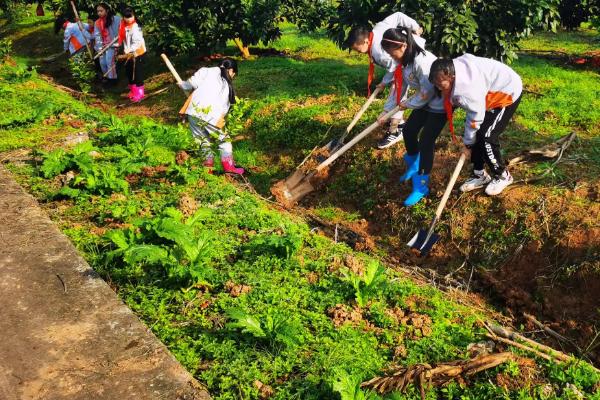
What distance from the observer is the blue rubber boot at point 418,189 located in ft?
18.4

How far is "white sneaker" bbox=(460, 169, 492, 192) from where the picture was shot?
17.9 ft

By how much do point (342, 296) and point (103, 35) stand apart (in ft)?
29.7

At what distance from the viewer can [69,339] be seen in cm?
322

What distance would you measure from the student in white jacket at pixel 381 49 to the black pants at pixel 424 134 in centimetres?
62

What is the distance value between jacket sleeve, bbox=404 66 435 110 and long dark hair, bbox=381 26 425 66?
145 millimetres

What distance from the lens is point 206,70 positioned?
6.27 metres

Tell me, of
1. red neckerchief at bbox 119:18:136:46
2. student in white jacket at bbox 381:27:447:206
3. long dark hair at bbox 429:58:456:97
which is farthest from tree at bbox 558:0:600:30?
red neckerchief at bbox 119:18:136:46

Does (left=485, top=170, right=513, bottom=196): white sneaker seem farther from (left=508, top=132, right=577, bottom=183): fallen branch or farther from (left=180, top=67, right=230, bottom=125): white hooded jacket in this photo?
(left=180, top=67, right=230, bottom=125): white hooded jacket

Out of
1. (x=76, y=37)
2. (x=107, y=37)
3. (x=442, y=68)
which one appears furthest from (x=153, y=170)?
(x=76, y=37)

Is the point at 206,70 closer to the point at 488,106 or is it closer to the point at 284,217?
the point at 284,217

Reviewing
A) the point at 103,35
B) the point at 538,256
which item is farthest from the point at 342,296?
the point at 103,35

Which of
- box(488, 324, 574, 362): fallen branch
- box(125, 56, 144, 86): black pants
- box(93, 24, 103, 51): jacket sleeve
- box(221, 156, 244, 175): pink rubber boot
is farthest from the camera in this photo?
box(93, 24, 103, 51): jacket sleeve

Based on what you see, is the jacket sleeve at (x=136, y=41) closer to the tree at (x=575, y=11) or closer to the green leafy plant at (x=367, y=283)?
the green leafy plant at (x=367, y=283)

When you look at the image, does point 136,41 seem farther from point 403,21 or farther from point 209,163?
point 403,21
